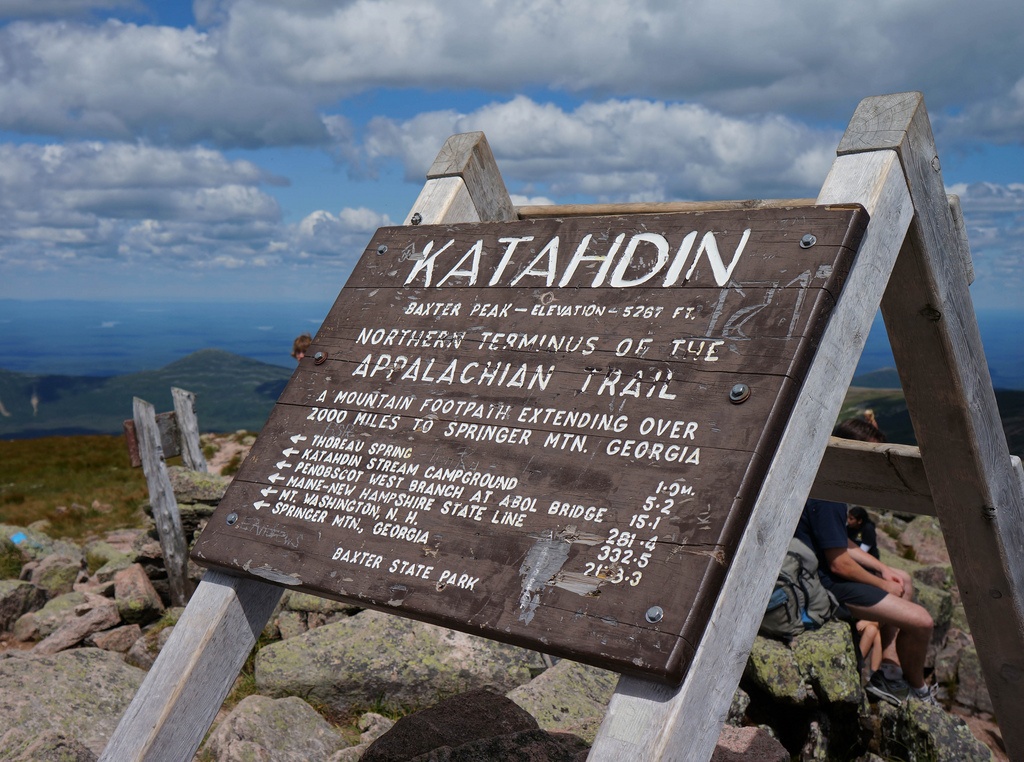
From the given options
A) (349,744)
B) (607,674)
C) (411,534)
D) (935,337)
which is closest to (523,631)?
(411,534)

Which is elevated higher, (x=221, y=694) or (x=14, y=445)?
(x=14, y=445)

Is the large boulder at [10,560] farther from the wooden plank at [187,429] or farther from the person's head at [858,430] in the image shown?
the person's head at [858,430]

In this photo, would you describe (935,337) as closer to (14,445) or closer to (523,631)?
(523,631)

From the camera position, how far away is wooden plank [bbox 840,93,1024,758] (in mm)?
2539

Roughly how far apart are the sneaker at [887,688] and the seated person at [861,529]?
108 centimetres

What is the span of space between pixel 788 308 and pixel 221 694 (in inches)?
78.6

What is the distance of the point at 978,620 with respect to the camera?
11.0 feet

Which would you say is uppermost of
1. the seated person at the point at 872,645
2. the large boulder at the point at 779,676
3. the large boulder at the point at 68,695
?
the seated person at the point at 872,645

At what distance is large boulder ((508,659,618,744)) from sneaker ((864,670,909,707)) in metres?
2.02

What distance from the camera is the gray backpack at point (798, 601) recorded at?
5.23m

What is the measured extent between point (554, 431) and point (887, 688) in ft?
15.2

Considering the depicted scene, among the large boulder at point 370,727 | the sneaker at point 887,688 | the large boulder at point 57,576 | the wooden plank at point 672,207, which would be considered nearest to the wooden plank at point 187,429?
the large boulder at point 57,576

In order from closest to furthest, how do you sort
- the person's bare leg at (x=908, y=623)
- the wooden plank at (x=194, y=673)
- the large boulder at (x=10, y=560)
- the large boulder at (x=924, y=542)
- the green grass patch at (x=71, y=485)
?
the wooden plank at (x=194, y=673), the person's bare leg at (x=908, y=623), the large boulder at (x=10, y=560), the large boulder at (x=924, y=542), the green grass patch at (x=71, y=485)

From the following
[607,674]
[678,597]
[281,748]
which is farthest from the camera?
[607,674]
